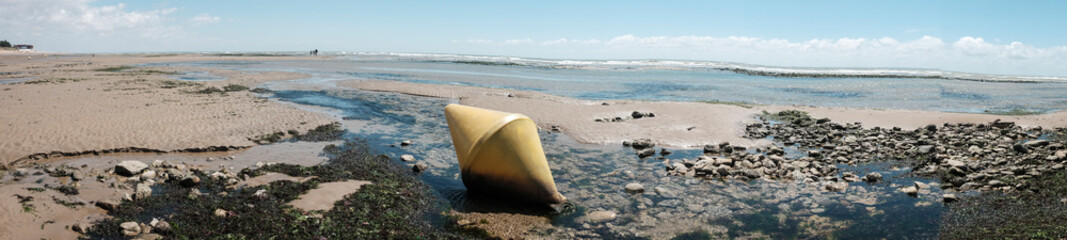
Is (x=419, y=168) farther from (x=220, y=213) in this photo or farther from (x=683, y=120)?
(x=683, y=120)

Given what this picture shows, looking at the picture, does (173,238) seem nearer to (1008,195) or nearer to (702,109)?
(1008,195)

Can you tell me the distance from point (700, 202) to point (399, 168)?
6.96m

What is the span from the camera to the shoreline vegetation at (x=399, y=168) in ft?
25.0

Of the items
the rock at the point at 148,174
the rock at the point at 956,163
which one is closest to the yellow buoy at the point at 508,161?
the rock at the point at 148,174

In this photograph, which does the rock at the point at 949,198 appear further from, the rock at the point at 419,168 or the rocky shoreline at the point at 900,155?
the rock at the point at 419,168

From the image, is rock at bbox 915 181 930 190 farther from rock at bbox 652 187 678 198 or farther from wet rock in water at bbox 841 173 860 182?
rock at bbox 652 187 678 198

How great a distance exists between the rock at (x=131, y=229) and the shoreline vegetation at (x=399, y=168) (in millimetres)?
A: 23

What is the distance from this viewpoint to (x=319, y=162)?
12.4 metres

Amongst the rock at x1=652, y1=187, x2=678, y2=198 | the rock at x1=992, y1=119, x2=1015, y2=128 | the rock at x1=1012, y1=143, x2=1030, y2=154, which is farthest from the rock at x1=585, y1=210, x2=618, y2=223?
the rock at x1=992, y1=119, x2=1015, y2=128

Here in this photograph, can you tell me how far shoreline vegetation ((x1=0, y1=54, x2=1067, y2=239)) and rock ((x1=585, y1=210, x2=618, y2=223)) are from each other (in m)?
1.38

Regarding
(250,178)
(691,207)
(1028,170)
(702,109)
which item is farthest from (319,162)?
(702,109)

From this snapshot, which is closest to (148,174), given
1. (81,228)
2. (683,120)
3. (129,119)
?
(81,228)

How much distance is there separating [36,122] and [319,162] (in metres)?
10.0

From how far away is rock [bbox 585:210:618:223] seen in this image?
8.66 metres
